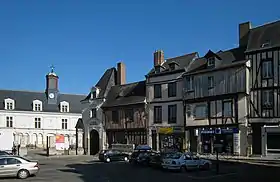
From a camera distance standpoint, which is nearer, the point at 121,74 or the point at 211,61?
the point at 211,61

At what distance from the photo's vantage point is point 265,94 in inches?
1475

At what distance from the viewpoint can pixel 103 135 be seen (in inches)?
2168

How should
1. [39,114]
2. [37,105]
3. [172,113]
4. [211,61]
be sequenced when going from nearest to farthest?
[211,61], [172,113], [39,114], [37,105]

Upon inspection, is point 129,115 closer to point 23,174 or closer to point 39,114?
point 23,174

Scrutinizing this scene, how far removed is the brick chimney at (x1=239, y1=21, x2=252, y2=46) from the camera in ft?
139

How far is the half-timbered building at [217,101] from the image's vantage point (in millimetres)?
38469

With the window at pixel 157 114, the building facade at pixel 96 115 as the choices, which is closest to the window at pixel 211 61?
the window at pixel 157 114

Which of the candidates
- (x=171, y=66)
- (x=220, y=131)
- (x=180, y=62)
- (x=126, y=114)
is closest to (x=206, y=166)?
(x=220, y=131)

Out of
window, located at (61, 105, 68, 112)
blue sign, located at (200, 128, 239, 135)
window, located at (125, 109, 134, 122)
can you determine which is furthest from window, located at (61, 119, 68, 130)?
blue sign, located at (200, 128, 239, 135)

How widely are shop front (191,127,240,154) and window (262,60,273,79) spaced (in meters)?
5.72

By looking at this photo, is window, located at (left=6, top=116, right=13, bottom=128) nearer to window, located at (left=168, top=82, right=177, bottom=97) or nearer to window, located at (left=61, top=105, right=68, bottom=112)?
window, located at (left=61, top=105, right=68, bottom=112)

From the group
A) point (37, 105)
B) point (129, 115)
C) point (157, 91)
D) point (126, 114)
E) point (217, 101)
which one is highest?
point (157, 91)

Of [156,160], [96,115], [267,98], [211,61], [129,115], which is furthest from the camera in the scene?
[96,115]

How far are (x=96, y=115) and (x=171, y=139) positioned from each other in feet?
47.5
